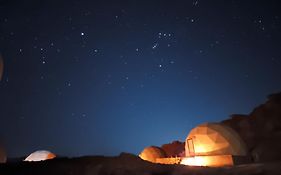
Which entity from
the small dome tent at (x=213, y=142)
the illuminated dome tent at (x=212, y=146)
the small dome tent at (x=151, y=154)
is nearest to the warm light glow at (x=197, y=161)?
the illuminated dome tent at (x=212, y=146)

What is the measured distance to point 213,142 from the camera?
25.9 m

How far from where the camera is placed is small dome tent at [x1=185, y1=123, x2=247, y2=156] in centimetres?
2566

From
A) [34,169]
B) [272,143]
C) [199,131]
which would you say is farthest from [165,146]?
[34,169]

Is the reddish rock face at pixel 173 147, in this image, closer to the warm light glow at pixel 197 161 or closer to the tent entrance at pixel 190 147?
the tent entrance at pixel 190 147

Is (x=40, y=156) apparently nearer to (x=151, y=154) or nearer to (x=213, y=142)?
(x=151, y=154)

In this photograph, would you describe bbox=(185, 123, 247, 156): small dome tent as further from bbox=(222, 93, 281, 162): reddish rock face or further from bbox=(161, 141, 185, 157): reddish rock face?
bbox=(161, 141, 185, 157): reddish rock face

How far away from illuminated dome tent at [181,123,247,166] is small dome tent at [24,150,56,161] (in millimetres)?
20002

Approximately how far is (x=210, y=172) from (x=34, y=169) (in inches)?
326

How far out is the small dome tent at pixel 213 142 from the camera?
25656 mm

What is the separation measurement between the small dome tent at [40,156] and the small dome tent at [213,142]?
20043 millimetres

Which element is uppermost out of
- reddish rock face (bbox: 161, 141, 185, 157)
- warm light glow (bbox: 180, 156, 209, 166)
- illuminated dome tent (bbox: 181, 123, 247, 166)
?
reddish rock face (bbox: 161, 141, 185, 157)

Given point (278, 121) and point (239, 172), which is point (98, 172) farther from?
point (278, 121)

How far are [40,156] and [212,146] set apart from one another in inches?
920

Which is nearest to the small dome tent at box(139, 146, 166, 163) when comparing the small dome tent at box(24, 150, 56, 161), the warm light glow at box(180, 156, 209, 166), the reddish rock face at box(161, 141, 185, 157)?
the small dome tent at box(24, 150, 56, 161)
